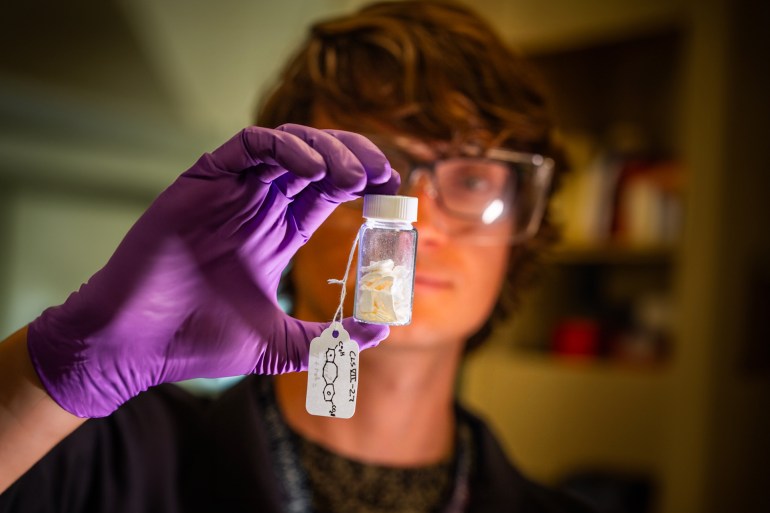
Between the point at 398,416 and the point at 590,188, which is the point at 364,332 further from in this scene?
the point at 590,188

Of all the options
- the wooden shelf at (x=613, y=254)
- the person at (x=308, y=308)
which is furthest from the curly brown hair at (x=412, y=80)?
the wooden shelf at (x=613, y=254)

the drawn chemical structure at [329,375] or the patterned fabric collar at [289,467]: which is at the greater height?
the drawn chemical structure at [329,375]

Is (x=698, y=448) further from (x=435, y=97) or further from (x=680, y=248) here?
(x=435, y=97)

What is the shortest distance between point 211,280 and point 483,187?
43 centimetres

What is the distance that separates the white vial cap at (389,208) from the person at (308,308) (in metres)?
0.01

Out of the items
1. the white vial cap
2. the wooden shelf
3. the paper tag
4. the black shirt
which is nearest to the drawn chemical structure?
the paper tag

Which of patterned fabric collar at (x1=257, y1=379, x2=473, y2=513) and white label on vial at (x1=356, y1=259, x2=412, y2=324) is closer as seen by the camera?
white label on vial at (x1=356, y1=259, x2=412, y2=324)

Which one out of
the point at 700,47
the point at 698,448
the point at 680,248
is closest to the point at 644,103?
the point at 700,47

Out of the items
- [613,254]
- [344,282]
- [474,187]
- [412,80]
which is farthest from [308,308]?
[613,254]

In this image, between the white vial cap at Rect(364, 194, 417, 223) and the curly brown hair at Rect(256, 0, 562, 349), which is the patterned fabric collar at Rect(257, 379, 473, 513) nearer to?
the curly brown hair at Rect(256, 0, 562, 349)

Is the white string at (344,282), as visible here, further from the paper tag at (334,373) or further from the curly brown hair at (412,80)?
the curly brown hair at (412,80)

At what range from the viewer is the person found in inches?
23.6

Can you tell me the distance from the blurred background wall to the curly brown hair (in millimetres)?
605

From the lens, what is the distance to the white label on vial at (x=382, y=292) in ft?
1.99
